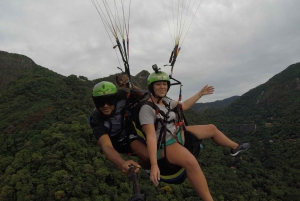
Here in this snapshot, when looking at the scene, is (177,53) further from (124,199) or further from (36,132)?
(36,132)

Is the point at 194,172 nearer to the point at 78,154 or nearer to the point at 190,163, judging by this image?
the point at 190,163

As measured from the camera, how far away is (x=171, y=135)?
3350mm

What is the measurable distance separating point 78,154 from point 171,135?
142 ft

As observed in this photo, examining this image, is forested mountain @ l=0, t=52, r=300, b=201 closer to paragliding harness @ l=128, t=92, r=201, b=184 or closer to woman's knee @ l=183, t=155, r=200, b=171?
paragliding harness @ l=128, t=92, r=201, b=184

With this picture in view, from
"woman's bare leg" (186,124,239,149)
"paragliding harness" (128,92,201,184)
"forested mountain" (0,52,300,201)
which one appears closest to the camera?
"paragliding harness" (128,92,201,184)

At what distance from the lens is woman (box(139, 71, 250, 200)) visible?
2.92 metres

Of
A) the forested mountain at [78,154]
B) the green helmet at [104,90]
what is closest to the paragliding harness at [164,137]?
the green helmet at [104,90]

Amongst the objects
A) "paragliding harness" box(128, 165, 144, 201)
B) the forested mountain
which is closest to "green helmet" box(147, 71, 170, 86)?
"paragliding harness" box(128, 165, 144, 201)

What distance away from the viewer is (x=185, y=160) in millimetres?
3047

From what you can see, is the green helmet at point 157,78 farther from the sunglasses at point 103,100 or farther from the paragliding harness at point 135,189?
the paragliding harness at point 135,189

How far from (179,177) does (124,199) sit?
35894mm

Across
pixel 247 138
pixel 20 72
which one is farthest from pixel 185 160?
pixel 20 72

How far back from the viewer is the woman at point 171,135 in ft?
9.59

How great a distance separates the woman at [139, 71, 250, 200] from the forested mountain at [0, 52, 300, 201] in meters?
34.6
